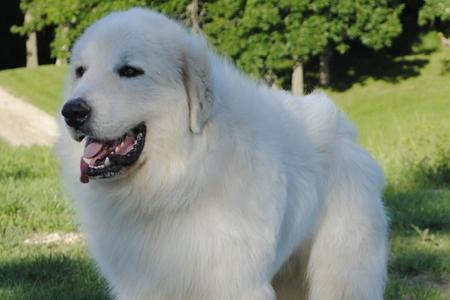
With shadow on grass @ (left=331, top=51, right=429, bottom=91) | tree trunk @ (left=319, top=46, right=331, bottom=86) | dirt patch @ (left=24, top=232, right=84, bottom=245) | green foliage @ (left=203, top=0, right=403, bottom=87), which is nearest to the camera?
dirt patch @ (left=24, top=232, right=84, bottom=245)

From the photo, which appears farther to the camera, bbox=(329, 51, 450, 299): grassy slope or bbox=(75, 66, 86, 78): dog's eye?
bbox=(329, 51, 450, 299): grassy slope

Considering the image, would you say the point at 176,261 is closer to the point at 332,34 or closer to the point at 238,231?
the point at 238,231

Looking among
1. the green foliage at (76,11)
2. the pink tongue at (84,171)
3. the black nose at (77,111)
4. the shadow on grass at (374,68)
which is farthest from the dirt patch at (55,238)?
the shadow on grass at (374,68)

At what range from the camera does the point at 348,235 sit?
12.8 ft

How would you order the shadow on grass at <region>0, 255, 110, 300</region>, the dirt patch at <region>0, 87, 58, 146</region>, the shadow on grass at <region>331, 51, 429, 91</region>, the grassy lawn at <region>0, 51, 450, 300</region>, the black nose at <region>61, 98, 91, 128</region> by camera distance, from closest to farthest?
the black nose at <region>61, 98, 91, 128</region> → the shadow on grass at <region>0, 255, 110, 300</region> → the grassy lawn at <region>0, 51, 450, 300</region> → the dirt patch at <region>0, 87, 58, 146</region> → the shadow on grass at <region>331, 51, 429, 91</region>

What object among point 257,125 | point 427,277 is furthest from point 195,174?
point 427,277

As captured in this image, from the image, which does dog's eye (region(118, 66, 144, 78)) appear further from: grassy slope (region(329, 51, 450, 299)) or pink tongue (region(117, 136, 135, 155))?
grassy slope (region(329, 51, 450, 299))

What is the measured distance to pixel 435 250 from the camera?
18.9 feet

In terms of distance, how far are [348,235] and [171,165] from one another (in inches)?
43.2

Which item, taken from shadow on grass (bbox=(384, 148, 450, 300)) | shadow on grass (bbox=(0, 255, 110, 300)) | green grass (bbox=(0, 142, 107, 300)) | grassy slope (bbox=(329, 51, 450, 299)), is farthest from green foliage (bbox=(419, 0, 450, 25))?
shadow on grass (bbox=(0, 255, 110, 300))

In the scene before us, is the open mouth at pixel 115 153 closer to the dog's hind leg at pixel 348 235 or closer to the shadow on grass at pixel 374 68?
the dog's hind leg at pixel 348 235

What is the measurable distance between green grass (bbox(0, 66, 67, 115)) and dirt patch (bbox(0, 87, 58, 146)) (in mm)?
358

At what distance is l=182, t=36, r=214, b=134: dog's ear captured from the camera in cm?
322

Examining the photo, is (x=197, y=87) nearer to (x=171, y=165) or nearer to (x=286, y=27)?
(x=171, y=165)
